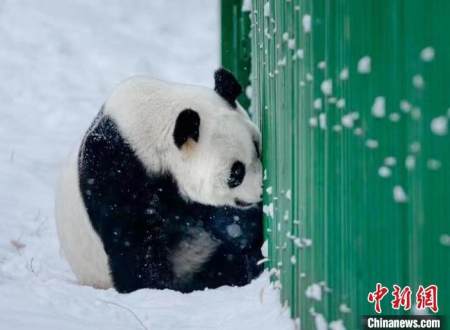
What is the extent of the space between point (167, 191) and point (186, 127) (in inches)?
18.2

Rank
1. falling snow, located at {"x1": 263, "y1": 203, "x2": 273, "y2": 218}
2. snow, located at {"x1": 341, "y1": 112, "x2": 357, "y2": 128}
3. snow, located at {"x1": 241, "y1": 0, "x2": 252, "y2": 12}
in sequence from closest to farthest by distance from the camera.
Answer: snow, located at {"x1": 341, "y1": 112, "x2": 357, "y2": 128} < falling snow, located at {"x1": 263, "y1": 203, "x2": 273, "y2": 218} < snow, located at {"x1": 241, "y1": 0, "x2": 252, "y2": 12}

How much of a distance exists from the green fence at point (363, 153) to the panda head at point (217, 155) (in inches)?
49.5

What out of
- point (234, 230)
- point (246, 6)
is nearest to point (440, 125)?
point (234, 230)

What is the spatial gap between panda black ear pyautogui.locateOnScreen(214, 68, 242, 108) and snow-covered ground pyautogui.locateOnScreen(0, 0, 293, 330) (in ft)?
3.72

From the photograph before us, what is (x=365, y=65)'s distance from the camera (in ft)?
8.39

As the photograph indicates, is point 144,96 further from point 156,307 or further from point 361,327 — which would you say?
point 361,327

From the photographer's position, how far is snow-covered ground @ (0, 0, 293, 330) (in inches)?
158

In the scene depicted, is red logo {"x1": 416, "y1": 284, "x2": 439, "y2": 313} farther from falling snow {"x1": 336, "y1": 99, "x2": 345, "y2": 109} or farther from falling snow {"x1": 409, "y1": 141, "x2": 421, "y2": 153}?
falling snow {"x1": 336, "y1": 99, "x2": 345, "y2": 109}

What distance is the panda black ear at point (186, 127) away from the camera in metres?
4.78

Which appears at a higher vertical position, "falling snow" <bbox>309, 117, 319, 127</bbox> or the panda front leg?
"falling snow" <bbox>309, 117, 319, 127</bbox>

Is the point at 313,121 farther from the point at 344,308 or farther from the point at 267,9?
the point at 267,9

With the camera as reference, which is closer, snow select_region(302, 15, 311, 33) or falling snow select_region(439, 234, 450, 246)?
falling snow select_region(439, 234, 450, 246)

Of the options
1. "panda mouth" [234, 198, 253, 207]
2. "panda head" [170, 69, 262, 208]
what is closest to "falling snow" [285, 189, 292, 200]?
"panda head" [170, 69, 262, 208]

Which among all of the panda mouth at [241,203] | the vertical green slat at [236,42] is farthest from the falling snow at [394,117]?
the vertical green slat at [236,42]
